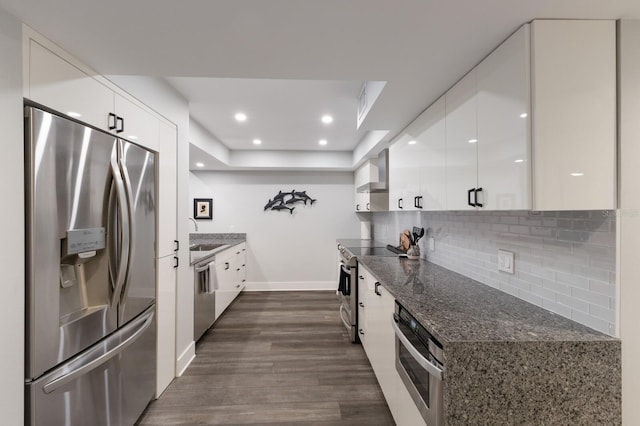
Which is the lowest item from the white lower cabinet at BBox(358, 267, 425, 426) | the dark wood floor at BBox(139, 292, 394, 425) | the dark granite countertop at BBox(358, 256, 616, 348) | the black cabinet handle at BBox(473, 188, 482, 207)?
the dark wood floor at BBox(139, 292, 394, 425)

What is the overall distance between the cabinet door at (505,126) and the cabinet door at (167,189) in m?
2.14

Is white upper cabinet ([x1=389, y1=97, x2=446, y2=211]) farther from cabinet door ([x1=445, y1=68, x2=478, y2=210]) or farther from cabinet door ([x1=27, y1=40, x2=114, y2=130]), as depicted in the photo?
cabinet door ([x1=27, y1=40, x2=114, y2=130])

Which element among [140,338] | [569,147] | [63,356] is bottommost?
[140,338]

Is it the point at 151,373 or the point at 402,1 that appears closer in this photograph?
the point at 402,1

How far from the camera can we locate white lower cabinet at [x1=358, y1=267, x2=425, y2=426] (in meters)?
1.48

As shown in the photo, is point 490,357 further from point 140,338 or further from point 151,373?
point 151,373

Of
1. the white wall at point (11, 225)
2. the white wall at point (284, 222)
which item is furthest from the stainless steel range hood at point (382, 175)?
the white wall at point (11, 225)

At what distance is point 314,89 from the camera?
7.34 ft

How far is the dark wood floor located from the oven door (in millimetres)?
694

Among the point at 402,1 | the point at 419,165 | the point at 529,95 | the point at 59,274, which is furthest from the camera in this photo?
the point at 419,165

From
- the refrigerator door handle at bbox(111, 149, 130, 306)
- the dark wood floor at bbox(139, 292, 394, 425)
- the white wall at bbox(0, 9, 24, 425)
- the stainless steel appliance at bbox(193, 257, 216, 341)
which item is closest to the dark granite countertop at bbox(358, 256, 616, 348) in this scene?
the dark wood floor at bbox(139, 292, 394, 425)

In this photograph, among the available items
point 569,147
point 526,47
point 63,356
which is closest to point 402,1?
point 526,47

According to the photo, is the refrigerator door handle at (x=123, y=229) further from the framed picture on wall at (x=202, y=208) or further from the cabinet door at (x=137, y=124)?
the framed picture on wall at (x=202, y=208)

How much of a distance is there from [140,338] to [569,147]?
256cm
